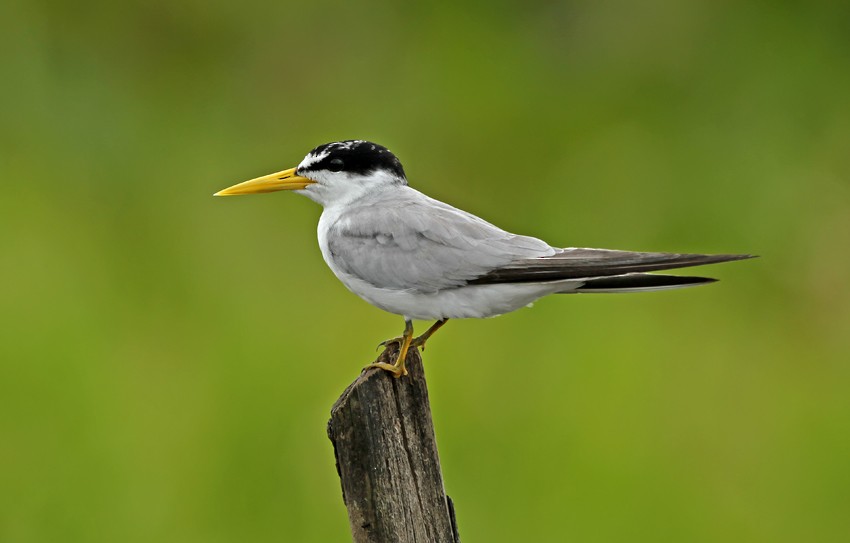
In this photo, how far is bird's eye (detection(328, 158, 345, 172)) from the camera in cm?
370

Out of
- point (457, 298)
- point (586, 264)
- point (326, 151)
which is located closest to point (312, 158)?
point (326, 151)

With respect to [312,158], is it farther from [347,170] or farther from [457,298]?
[457,298]

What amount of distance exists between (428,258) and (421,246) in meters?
0.05

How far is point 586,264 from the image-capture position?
9.90 ft

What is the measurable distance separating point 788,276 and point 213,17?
3.77 m

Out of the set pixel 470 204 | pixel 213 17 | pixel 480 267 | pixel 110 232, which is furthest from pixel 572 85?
pixel 480 267

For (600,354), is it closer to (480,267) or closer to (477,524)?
(477,524)

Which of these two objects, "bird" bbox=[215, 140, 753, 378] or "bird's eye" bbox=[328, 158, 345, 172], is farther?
"bird's eye" bbox=[328, 158, 345, 172]

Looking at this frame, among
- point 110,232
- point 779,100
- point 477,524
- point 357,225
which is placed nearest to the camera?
point 357,225

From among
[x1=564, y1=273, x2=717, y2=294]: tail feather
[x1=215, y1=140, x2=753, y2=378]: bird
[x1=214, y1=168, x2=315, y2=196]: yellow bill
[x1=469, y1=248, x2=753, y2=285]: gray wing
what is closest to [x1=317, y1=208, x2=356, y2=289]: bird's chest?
[x1=215, y1=140, x2=753, y2=378]: bird

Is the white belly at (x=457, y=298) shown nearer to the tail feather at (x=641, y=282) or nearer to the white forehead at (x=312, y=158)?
the tail feather at (x=641, y=282)

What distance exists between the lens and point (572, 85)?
756 cm

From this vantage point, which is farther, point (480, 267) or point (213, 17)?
point (213, 17)

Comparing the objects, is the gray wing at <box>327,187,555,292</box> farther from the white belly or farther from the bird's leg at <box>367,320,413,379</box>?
the bird's leg at <box>367,320,413,379</box>
